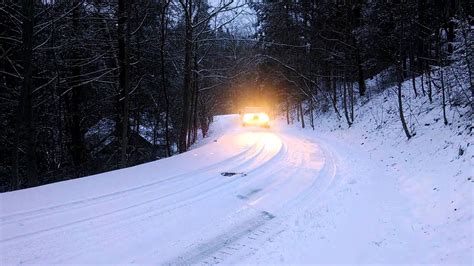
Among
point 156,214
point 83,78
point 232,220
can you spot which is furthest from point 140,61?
point 232,220

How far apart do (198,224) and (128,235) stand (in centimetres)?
119

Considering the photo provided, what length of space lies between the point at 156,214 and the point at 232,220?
1385 mm

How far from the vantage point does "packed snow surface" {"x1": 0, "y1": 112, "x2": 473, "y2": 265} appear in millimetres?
5438

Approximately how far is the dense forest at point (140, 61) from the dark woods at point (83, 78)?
0.07m

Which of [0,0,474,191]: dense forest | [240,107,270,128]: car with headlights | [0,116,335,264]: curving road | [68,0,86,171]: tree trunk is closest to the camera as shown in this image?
[0,116,335,264]: curving road

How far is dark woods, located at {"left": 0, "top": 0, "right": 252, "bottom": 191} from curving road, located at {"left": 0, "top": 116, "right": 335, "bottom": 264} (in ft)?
22.5

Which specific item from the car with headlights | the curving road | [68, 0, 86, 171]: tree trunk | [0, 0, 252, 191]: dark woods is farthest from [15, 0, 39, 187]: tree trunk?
the car with headlights

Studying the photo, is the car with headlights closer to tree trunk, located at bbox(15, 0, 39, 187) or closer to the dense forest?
the dense forest

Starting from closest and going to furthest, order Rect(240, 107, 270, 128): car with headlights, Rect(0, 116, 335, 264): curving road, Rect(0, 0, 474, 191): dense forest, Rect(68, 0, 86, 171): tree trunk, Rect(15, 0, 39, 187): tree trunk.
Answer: Rect(0, 116, 335, 264): curving road
Rect(15, 0, 39, 187): tree trunk
Rect(0, 0, 474, 191): dense forest
Rect(68, 0, 86, 171): tree trunk
Rect(240, 107, 270, 128): car with headlights

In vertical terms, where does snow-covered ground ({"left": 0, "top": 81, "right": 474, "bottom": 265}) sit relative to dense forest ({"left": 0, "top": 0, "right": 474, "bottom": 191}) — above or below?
below

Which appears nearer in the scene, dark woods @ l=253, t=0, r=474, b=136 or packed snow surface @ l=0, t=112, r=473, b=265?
packed snow surface @ l=0, t=112, r=473, b=265

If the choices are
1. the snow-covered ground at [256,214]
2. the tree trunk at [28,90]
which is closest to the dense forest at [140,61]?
the tree trunk at [28,90]

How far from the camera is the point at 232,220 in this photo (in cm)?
688

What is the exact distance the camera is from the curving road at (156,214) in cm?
543
